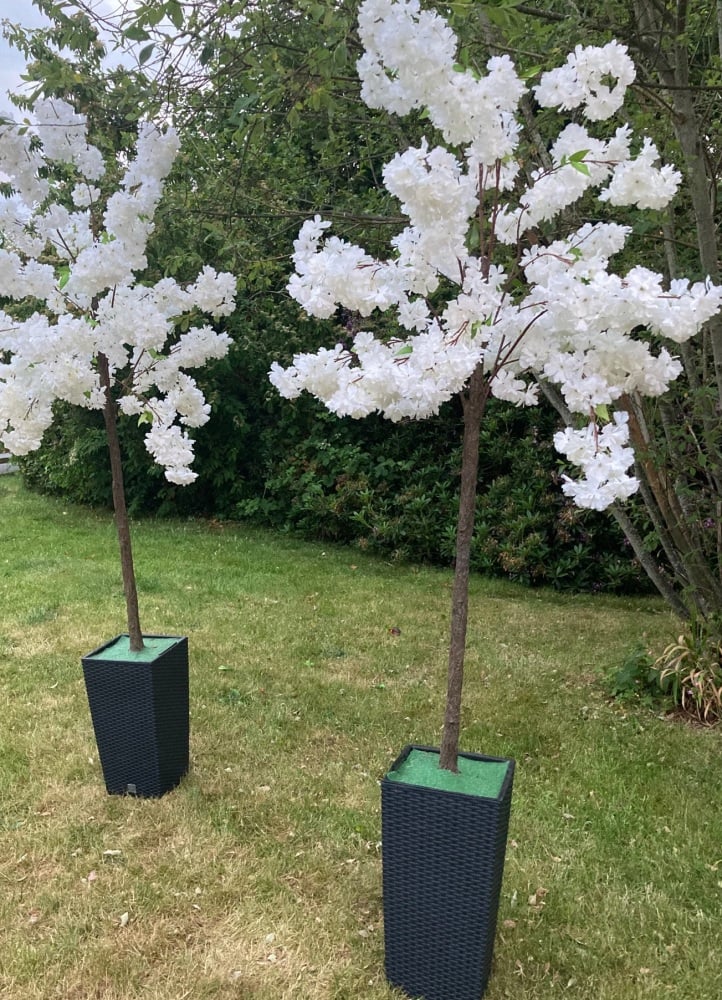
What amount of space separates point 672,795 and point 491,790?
1.39 meters

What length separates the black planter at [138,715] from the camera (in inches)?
117

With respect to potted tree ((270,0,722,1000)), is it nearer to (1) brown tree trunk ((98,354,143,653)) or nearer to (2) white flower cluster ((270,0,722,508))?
(2) white flower cluster ((270,0,722,508))

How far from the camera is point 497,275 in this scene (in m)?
1.93

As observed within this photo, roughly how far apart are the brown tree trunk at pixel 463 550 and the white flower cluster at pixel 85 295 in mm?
1244

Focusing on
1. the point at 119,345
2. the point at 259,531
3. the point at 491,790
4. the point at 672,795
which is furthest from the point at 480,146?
the point at 259,531

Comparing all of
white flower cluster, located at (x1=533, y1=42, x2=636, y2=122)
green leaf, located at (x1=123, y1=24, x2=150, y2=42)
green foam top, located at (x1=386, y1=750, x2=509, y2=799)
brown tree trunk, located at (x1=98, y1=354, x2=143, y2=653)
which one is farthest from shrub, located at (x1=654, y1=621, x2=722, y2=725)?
green leaf, located at (x1=123, y1=24, x2=150, y2=42)

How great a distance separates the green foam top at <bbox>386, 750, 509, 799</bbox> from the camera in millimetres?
Answer: 2154

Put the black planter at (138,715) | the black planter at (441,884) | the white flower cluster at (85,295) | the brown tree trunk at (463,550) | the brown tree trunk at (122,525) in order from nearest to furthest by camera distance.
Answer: the black planter at (441,884) → the brown tree trunk at (463,550) → the white flower cluster at (85,295) → the black planter at (138,715) → the brown tree trunk at (122,525)

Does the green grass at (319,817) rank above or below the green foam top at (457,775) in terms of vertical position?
below

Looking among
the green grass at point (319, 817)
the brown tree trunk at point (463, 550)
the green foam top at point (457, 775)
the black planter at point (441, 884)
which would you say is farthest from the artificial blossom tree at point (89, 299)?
the black planter at point (441, 884)

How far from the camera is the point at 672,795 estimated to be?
313cm

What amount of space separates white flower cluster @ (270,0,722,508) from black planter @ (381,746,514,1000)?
943mm

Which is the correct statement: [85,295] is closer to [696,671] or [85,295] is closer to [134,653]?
[134,653]

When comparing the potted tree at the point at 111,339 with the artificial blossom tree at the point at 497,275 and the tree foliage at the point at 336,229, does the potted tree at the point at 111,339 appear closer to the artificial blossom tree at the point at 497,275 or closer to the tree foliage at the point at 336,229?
the tree foliage at the point at 336,229
